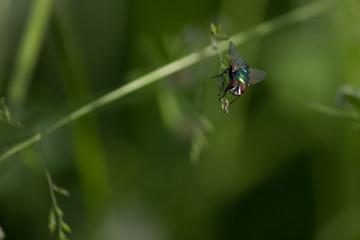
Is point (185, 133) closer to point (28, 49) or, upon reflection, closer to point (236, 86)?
point (28, 49)

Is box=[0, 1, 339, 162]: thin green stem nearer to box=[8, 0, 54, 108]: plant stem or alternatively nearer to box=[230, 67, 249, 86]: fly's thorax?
box=[230, 67, 249, 86]: fly's thorax

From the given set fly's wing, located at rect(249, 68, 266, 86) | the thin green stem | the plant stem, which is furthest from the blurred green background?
fly's wing, located at rect(249, 68, 266, 86)

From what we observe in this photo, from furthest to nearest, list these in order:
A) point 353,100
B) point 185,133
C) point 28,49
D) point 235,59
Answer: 1. point 185,133
2. point 28,49
3. point 353,100
4. point 235,59

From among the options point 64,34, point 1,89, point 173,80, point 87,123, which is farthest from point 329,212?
point 1,89

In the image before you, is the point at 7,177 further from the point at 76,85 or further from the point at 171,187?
the point at 171,187

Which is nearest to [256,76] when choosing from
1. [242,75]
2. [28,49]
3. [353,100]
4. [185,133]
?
[242,75]

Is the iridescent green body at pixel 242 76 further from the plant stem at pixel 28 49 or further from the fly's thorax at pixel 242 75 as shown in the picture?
the plant stem at pixel 28 49
